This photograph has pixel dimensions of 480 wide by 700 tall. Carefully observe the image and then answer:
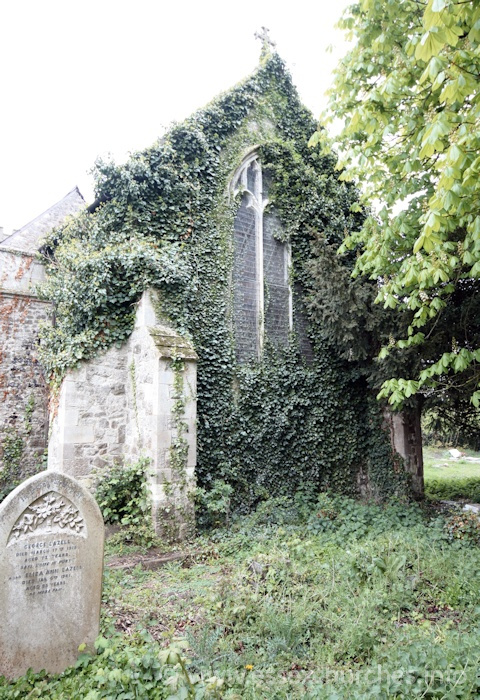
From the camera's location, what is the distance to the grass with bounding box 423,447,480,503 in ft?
42.0

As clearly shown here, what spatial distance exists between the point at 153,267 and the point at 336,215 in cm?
551

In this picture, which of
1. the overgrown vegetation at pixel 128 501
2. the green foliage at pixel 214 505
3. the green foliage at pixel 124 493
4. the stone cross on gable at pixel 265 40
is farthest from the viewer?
the stone cross on gable at pixel 265 40

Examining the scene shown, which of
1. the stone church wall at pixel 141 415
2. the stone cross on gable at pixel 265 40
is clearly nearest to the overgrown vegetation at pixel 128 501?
the stone church wall at pixel 141 415

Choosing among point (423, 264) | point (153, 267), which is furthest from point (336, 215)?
point (423, 264)

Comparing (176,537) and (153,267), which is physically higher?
(153,267)

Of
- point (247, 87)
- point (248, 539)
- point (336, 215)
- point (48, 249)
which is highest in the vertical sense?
point (247, 87)

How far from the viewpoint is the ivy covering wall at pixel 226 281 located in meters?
8.77

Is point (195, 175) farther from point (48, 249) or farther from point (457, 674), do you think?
point (457, 674)

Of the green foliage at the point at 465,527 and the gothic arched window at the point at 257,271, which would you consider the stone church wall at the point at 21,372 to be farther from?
the green foliage at the point at 465,527

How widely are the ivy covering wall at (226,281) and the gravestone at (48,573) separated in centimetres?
481

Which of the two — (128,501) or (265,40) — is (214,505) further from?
(265,40)

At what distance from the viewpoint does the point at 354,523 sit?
8.33 meters

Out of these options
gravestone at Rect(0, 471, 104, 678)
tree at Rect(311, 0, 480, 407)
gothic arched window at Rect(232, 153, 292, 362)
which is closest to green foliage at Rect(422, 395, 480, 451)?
tree at Rect(311, 0, 480, 407)

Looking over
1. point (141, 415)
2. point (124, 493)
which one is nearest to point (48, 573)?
point (124, 493)
